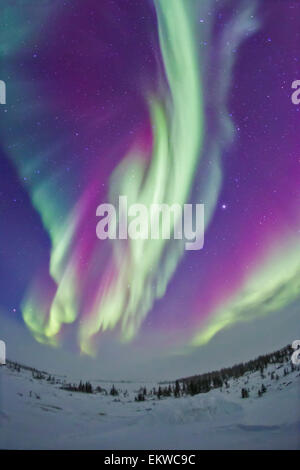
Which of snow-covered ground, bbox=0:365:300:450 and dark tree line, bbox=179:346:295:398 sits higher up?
dark tree line, bbox=179:346:295:398

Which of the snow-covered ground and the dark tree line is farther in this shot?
the dark tree line

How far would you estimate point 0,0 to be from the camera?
3.45 metres

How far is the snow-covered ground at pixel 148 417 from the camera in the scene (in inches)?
126

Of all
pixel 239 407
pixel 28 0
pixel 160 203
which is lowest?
pixel 239 407

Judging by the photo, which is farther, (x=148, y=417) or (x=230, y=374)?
(x=230, y=374)

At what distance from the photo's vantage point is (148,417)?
11.1 ft

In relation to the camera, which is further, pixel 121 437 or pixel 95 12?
pixel 95 12

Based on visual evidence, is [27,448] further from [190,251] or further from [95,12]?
[95,12]

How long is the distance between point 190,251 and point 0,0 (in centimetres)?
278

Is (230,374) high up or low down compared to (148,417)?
up

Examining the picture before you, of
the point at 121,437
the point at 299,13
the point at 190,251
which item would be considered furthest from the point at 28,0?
the point at 121,437

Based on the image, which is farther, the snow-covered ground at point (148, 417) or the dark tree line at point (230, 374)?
the dark tree line at point (230, 374)

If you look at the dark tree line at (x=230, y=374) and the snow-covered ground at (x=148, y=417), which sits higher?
the dark tree line at (x=230, y=374)

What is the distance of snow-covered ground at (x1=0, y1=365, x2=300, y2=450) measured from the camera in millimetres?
3205
